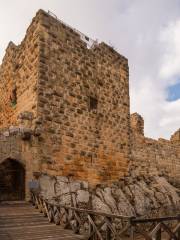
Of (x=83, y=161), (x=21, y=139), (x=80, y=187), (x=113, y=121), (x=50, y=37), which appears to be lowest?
(x=80, y=187)

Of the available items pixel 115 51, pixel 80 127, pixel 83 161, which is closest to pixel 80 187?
pixel 83 161

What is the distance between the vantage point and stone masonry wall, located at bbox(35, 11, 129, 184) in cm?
1009

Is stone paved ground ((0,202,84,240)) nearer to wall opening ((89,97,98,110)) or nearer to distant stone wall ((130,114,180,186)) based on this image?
wall opening ((89,97,98,110))

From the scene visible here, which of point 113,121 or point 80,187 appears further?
point 113,121

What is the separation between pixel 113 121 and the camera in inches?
498

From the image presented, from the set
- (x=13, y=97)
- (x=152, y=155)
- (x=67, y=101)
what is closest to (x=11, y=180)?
(x=67, y=101)

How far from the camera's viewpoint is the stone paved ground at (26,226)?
6.24 m

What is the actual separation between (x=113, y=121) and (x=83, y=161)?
97.7 inches

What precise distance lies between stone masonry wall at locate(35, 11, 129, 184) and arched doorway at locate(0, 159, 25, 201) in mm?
766

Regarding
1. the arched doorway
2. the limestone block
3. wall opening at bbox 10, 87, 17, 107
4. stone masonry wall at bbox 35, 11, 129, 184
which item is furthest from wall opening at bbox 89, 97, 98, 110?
the arched doorway

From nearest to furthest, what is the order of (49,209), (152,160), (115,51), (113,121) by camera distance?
Result: (49,209)
(113,121)
(115,51)
(152,160)

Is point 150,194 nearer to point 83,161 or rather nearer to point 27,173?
point 83,161

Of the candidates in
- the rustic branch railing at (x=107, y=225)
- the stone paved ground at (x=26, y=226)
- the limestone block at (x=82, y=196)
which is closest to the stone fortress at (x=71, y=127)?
the limestone block at (x=82, y=196)

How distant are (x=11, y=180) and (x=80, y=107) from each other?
3411 millimetres
